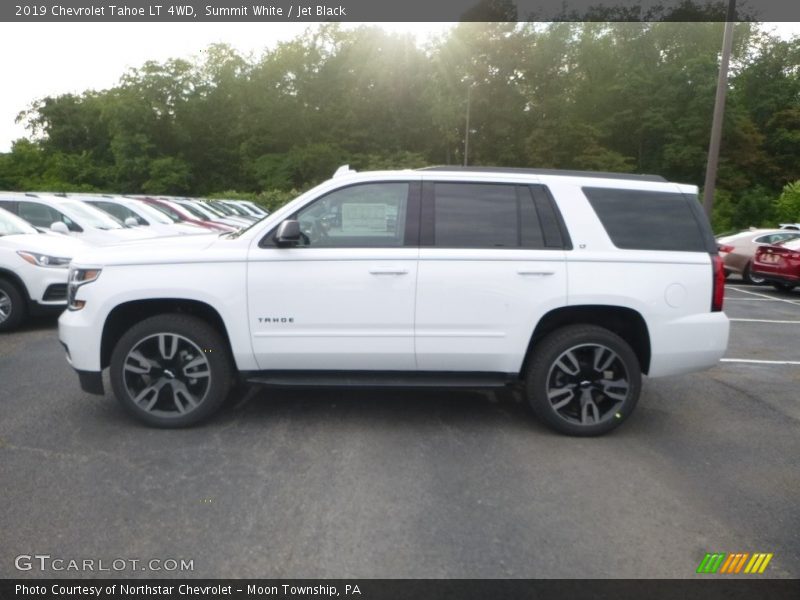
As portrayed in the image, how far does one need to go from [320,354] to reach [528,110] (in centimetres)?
5730

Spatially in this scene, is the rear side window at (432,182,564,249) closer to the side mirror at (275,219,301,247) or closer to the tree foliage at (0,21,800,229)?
the side mirror at (275,219,301,247)

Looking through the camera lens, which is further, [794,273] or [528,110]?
[528,110]

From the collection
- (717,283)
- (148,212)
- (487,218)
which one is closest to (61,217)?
(148,212)

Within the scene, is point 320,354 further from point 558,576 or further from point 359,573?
point 558,576

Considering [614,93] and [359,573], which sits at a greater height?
[614,93]

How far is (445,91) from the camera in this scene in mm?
58750

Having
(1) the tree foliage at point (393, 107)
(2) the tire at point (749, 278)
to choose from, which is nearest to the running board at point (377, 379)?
(2) the tire at point (749, 278)

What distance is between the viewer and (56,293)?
9.16 m

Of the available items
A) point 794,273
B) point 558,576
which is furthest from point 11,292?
point 794,273

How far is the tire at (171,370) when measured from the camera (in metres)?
5.21

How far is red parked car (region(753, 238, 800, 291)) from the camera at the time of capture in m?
15.4

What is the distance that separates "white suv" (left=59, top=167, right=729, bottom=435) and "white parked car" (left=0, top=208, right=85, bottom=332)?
13.4 ft

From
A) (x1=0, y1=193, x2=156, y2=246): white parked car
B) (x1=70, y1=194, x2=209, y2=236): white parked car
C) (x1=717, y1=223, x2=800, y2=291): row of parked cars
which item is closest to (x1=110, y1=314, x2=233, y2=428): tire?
(x1=0, y1=193, x2=156, y2=246): white parked car
